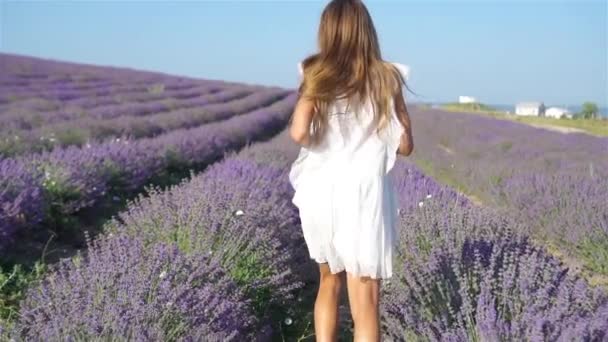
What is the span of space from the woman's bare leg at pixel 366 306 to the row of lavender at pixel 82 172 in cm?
230

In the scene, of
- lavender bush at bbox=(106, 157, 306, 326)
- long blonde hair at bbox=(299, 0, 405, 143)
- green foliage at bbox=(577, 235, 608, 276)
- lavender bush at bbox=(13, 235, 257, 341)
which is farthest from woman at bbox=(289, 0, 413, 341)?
green foliage at bbox=(577, 235, 608, 276)

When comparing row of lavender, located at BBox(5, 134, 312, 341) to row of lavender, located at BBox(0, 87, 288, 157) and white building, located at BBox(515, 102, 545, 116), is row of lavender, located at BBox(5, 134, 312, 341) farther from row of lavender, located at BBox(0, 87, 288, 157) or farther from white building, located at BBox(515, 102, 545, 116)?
white building, located at BBox(515, 102, 545, 116)

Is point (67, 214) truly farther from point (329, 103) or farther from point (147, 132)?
point (147, 132)

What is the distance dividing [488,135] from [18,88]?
9.50 meters

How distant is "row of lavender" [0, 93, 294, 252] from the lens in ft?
13.7

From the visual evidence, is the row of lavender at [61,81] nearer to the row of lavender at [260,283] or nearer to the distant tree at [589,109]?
the row of lavender at [260,283]

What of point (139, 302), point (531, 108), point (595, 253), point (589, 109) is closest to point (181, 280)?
point (139, 302)

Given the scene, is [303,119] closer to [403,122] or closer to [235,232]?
[403,122]

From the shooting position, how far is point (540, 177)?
5609 mm

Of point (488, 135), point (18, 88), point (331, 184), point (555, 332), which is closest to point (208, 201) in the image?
point (331, 184)

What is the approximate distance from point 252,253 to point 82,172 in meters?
2.71

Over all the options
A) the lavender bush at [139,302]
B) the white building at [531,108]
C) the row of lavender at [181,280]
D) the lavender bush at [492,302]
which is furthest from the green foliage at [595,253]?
the white building at [531,108]

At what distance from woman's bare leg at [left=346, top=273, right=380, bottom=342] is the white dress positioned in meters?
0.06

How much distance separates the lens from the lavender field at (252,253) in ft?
6.96
